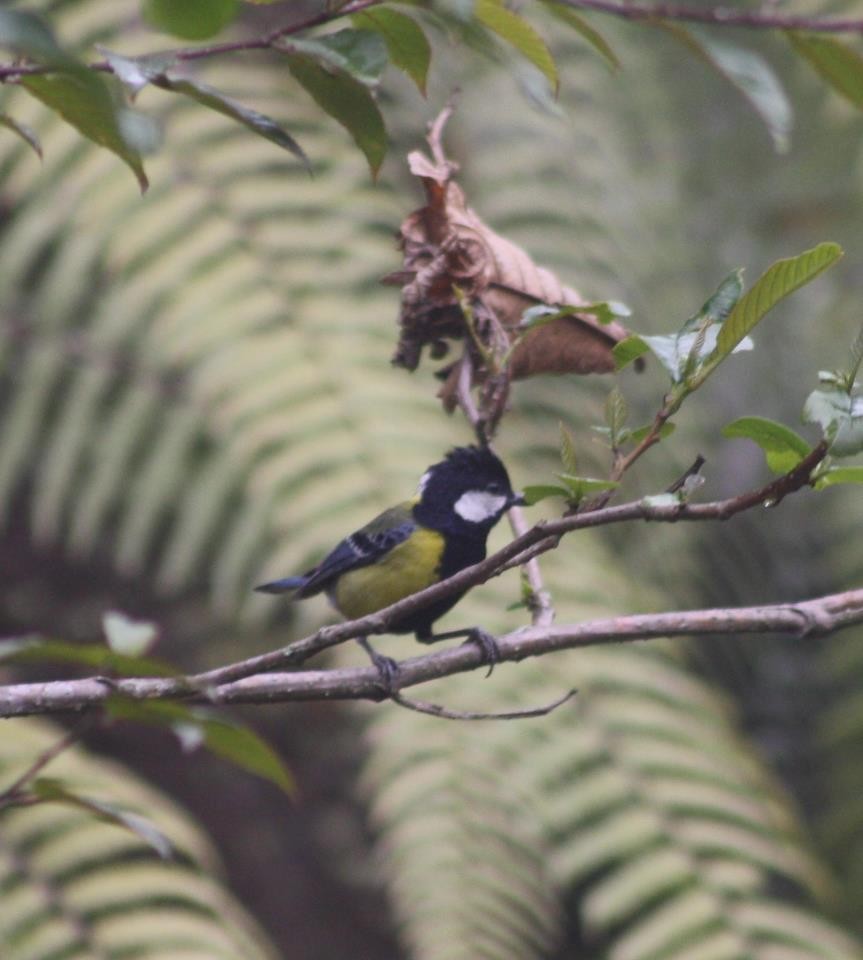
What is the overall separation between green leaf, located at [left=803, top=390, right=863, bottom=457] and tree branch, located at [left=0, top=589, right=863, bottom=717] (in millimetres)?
188

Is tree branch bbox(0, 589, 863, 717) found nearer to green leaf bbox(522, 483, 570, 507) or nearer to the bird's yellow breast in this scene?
green leaf bbox(522, 483, 570, 507)

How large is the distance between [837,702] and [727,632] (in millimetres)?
2665

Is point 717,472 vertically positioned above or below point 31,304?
below

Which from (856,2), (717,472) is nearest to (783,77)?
(856,2)

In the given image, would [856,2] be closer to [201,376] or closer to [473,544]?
[201,376]

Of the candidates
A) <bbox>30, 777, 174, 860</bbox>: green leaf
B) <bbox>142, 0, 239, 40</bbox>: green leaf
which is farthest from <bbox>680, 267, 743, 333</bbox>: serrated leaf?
<bbox>30, 777, 174, 860</bbox>: green leaf

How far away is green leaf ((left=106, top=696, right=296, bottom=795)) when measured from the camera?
918 mm

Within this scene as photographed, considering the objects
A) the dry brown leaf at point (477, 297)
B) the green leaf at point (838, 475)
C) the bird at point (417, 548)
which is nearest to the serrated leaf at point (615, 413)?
the green leaf at point (838, 475)

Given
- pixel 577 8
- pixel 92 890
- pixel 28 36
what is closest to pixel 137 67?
pixel 28 36

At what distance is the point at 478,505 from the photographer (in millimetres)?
1469

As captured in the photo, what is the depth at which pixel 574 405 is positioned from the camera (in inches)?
99.3

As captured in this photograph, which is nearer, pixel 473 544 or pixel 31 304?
pixel 473 544

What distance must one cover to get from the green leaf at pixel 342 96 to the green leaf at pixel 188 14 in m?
0.14

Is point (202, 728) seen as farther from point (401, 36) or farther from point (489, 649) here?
point (401, 36)
